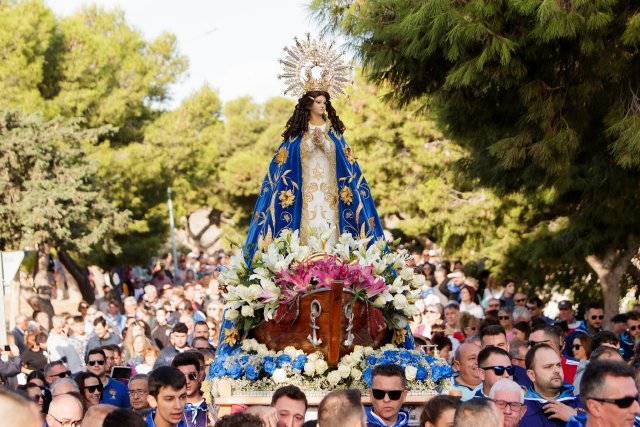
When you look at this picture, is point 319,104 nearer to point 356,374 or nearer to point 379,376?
point 356,374

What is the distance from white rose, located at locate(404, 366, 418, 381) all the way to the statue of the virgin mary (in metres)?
1.66

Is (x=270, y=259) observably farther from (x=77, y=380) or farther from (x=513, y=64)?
(x=513, y=64)

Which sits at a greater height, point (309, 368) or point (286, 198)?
point (286, 198)

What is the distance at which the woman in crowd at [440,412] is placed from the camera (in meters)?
6.67

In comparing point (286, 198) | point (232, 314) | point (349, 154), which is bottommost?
point (232, 314)

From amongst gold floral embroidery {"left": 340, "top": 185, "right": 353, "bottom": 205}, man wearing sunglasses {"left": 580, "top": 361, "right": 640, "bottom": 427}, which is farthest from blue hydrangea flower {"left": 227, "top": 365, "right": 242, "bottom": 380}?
man wearing sunglasses {"left": 580, "top": 361, "right": 640, "bottom": 427}

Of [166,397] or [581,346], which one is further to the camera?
[581,346]

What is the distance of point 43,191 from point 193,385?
69.7 feet

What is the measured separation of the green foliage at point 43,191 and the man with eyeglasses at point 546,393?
22720mm

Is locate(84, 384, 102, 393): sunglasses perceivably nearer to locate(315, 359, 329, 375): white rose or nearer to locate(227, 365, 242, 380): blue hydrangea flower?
locate(227, 365, 242, 380): blue hydrangea flower

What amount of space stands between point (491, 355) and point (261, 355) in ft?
6.38

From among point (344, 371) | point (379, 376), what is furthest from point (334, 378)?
point (379, 376)

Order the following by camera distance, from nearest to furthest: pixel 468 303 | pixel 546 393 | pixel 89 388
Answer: pixel 546 393
pixel 89 388
pixel 468 303

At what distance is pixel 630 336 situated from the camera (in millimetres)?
13367
